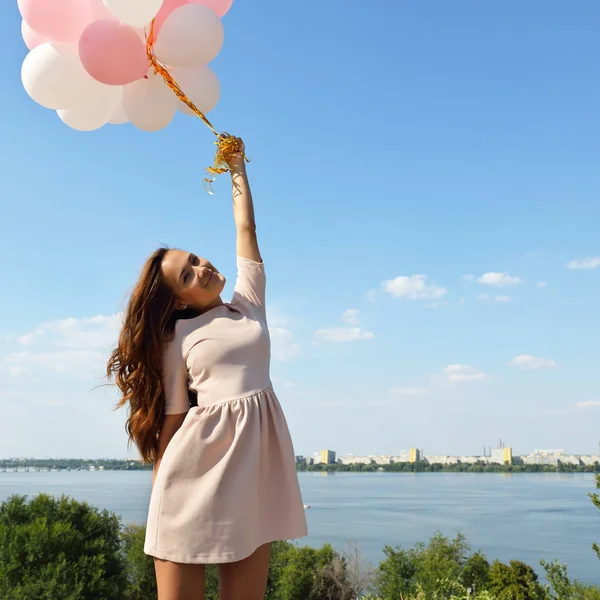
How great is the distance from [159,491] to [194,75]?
1381 mm

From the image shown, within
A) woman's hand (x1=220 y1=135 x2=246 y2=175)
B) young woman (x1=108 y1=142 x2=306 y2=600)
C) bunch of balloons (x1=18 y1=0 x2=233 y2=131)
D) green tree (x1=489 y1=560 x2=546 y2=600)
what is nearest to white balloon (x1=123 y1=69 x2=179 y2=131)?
bunch of balloons (x1=18 y1=0 x2=233 y2=131)

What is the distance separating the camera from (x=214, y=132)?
183 centimetres

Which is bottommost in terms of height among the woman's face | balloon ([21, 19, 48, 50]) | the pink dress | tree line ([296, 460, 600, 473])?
tree line ([296, 460, 600, 473])

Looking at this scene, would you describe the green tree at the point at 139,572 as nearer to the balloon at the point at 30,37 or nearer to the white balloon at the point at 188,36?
the balloon at the point at 30,37

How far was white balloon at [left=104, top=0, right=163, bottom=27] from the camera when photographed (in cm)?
173

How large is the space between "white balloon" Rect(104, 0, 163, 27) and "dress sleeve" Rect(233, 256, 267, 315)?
0.78m

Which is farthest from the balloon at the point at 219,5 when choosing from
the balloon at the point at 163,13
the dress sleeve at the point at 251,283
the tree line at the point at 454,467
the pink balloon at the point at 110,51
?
the tree line at the point at 454,467

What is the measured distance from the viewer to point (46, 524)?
56.7 feet

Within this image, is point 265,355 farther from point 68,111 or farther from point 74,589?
point 74,589

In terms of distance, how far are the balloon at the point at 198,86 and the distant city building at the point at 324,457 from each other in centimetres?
8241

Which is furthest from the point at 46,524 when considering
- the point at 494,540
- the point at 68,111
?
the point at 494,540

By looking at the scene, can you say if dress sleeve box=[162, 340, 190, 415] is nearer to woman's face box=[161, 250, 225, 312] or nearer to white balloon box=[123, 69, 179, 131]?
woman's face box=[161, 250, 225, 312]

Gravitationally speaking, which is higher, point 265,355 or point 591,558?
point 265,355

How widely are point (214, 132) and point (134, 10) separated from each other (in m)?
0.41
